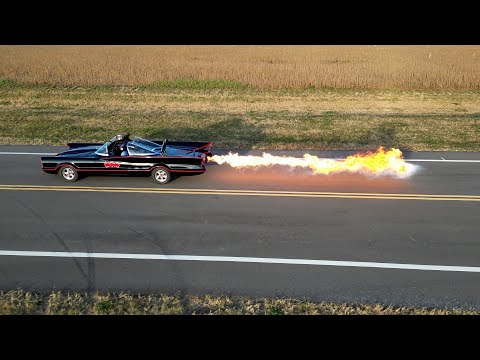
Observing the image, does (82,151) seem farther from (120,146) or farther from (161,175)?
(161,175)

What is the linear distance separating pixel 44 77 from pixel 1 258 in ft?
82.1

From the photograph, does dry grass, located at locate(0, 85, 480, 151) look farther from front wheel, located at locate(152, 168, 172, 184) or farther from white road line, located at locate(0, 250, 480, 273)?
white road line, located at locate(0, 250, 480, 273)

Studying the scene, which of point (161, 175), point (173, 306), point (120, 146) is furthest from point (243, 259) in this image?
point (120, 146)

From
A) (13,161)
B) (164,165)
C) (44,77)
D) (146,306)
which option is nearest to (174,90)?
(44,77)

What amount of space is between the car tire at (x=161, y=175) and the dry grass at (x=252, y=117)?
4142mm

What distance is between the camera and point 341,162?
14.0 metres

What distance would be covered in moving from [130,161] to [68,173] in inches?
76.2

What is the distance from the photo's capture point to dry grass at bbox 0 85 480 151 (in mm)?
16938

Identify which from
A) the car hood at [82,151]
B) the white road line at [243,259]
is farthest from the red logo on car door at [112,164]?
the white road line at [243,259]

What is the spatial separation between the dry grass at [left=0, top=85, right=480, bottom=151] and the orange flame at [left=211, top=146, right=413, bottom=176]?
5.39 ft

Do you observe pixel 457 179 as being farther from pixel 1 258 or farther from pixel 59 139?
pixel 59 139

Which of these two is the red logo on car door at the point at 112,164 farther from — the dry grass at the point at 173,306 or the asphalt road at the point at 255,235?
A: the dry grass at the point at 173,306

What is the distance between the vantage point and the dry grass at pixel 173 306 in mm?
6848

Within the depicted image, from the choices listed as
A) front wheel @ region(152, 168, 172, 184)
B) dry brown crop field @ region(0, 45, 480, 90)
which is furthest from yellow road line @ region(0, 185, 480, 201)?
dry brown crop field @ region(0, 45, 480, 90)
